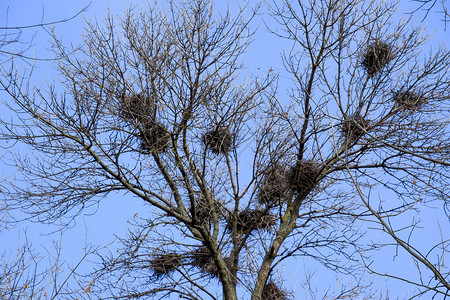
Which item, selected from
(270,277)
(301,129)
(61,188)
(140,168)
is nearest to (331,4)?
(301,129)

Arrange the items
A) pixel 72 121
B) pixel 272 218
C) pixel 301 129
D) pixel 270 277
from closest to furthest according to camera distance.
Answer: pixel 72 121, pixel 301 129, pixel 270 277, pixel 272 218

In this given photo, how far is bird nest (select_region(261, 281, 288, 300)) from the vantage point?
7637 millimetres

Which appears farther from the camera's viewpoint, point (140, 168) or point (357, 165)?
point (357, 165)

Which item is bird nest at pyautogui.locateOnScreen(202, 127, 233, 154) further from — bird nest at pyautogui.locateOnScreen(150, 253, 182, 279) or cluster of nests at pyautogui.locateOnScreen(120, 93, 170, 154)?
bird nest at pyautogui.locateOnScreen(150, 253, 182, 279)

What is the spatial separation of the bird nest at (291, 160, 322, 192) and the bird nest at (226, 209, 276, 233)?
30.0 inches

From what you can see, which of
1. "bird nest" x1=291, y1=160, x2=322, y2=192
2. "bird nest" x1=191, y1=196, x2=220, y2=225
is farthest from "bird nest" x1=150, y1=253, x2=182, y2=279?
"bird nest" x1=291, y1=160, x2=322, y2=192

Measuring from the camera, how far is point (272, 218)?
827 cm

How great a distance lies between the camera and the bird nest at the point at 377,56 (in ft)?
26.3

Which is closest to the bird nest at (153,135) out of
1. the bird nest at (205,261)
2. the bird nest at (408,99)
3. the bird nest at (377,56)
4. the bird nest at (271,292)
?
the bird nest at (205,261)

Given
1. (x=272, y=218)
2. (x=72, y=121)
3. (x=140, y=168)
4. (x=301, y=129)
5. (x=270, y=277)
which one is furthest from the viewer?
(x=272, y=218)

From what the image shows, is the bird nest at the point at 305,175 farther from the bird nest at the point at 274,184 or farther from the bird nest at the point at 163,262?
the bird nest at the point at 163,262

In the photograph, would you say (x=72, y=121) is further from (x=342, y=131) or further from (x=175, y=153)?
(x=342, y=131)

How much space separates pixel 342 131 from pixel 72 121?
12.8ft

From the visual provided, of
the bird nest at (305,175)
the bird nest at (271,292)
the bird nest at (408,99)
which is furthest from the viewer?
the bird nest at (408,99)
